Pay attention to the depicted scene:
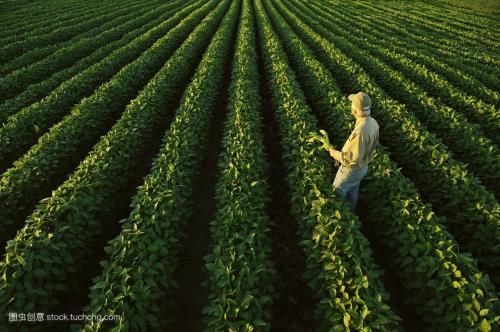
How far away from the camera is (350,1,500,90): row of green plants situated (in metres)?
14.2

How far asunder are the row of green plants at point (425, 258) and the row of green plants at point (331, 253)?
587 millimetres

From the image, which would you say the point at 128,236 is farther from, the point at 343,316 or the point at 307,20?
the point at 307,20

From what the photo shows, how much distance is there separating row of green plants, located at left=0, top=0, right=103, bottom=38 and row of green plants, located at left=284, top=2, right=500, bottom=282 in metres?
23.5

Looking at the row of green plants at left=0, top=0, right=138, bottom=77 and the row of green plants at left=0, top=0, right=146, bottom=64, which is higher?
the row of green plants at left=0, top=0, right=146, bottom=64

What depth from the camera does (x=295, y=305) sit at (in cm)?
519

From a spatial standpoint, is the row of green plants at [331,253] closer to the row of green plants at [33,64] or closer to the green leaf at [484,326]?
the green leaf at [484,326]

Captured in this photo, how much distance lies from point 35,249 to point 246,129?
195 inches

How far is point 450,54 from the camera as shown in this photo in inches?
707

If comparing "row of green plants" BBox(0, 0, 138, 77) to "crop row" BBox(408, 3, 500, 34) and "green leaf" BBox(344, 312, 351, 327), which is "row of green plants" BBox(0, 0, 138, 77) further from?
"crop row" BBox(408, 3, 500, 34)

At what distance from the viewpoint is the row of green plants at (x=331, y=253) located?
149 inches

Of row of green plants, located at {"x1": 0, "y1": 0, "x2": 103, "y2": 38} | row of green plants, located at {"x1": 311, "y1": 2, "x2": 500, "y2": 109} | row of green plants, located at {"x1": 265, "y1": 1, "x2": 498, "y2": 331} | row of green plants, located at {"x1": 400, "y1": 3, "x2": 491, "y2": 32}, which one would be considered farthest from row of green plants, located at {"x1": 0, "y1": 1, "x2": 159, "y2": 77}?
row of green plants, located at {"x1": 400, "y1": 3, "x2": 491, "y2": 32}

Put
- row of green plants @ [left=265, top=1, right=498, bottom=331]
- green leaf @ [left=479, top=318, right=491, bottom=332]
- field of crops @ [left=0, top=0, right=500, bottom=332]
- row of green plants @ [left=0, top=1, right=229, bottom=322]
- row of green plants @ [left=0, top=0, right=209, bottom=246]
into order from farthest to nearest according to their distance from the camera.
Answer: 1. row of green plants @ [left=0, top=0, right=209, bottom=246]
2. row of green plants @ [left=0, top=1, right=229, bottom=322]
3. field of crops @ [left=0, top=0, right=500, bottom=332]
4. row of green plants @ [left=265, top=1, right=498, bottom=331]
5. green leaf @ [left=479, top=318, right=491, bottom=332]

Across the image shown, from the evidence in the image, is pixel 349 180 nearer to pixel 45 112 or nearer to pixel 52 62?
pixel 45 112

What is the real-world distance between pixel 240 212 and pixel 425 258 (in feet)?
9.24
